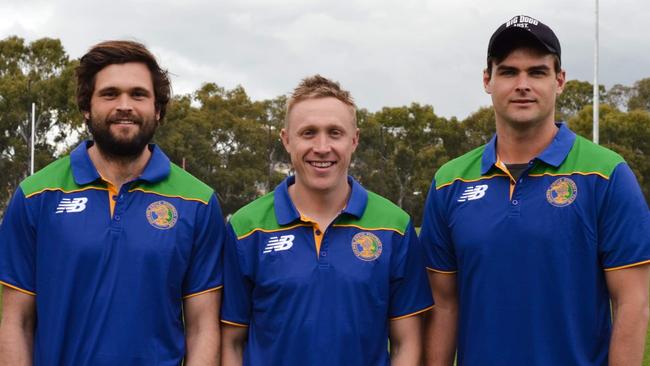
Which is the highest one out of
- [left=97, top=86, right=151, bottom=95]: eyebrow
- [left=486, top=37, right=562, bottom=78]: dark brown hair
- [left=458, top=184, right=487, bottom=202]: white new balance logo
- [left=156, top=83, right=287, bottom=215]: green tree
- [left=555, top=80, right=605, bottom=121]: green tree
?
[left=555, top=80, right=605, bottom=121]: green tree

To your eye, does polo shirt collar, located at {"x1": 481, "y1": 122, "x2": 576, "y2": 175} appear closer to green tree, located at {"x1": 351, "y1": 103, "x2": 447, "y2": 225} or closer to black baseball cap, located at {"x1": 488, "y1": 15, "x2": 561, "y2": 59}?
black baseball cap, located at {"x1": 488, "y1": 15, "x2": 561, "y2": 59}

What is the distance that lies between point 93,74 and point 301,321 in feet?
4.45

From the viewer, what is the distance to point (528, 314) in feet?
11.5

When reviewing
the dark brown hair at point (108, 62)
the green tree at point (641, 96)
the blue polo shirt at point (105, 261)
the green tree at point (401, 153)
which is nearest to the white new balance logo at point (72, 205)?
the blue polo shirt at point (105, 261)

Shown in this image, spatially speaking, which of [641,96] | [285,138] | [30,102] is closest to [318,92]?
[285,138]

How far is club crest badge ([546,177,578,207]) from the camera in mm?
3482

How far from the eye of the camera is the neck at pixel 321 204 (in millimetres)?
3713

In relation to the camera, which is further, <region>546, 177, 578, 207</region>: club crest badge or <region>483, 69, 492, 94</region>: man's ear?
<region>483, 69, 492, 94</region>: man's ear

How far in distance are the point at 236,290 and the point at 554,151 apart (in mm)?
1469

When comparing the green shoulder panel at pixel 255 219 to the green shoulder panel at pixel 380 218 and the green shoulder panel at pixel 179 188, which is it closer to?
the green shoulder panel at pixel 179 188

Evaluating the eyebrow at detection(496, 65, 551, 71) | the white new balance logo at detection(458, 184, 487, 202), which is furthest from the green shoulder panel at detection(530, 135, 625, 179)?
the eyebrow at detection(496, 65, 551, 71)

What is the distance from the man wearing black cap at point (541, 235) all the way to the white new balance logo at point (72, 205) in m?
1.56

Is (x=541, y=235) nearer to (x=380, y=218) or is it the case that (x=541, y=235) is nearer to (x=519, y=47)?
(x=380, y=218)

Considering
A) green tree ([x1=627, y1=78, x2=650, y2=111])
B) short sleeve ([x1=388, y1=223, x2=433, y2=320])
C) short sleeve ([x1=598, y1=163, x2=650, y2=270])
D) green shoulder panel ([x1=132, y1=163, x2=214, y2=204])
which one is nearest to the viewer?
short sleeve ([x1=598, y1=163, x2=650, y2=270])
